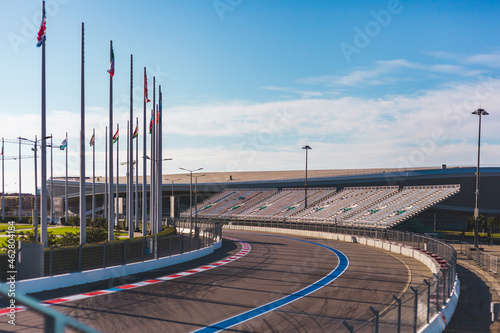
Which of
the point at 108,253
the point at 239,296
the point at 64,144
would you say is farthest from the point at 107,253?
the point at 64,144

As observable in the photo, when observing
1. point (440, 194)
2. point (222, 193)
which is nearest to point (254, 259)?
point (440, 194)

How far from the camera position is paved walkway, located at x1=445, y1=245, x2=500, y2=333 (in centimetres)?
1554

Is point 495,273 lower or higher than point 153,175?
lower

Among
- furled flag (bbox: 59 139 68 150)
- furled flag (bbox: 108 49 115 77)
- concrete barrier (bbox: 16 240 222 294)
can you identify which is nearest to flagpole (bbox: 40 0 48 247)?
concrete barrier (bbox: 16 240 222 294)

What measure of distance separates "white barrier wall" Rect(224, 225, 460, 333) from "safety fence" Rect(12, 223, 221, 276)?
14.9 m

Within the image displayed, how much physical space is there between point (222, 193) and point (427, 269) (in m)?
74.7

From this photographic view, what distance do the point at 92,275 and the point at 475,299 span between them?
17.2m

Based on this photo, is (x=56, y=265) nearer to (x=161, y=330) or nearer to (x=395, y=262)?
(x=161, y=330)

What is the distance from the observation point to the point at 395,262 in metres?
32.2

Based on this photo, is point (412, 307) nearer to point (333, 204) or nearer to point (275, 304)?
point (275, 304)

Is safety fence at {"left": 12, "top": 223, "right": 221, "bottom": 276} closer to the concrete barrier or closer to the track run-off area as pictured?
the concrete barrier

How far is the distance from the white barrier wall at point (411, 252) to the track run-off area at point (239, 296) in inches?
42.3

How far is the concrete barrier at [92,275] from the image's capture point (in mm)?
18969

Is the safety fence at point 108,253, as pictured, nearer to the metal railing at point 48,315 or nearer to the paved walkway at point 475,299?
the paved walkway at point 475,299
